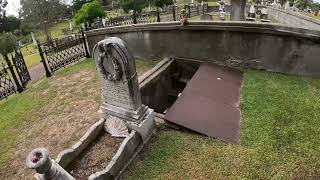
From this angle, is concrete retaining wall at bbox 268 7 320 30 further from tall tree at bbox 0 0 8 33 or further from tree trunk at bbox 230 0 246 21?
tall tree at bbox 0 0 8 33

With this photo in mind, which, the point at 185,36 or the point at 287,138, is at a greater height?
the point at 185,36

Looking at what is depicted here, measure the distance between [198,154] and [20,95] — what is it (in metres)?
7.74

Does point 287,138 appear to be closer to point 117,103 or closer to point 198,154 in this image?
point 198,154

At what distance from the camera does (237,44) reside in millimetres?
8094

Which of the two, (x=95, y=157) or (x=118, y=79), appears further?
(x=118, y=79)

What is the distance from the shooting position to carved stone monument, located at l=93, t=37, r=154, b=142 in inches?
194

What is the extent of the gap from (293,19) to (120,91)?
62.1 feet

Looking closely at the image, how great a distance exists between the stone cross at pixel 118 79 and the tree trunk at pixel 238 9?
7.35 meters

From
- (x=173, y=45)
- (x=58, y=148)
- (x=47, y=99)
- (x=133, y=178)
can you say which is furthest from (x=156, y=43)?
(x=133, y=178)

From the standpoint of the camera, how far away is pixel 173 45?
9234 mm

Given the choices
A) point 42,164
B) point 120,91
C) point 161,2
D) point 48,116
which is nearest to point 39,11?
point 161,2

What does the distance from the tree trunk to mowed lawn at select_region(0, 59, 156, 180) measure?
4.30 meters

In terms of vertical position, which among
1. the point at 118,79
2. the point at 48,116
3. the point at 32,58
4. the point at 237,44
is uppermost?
the point at 118,79

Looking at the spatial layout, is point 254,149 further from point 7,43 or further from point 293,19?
point 7,43
